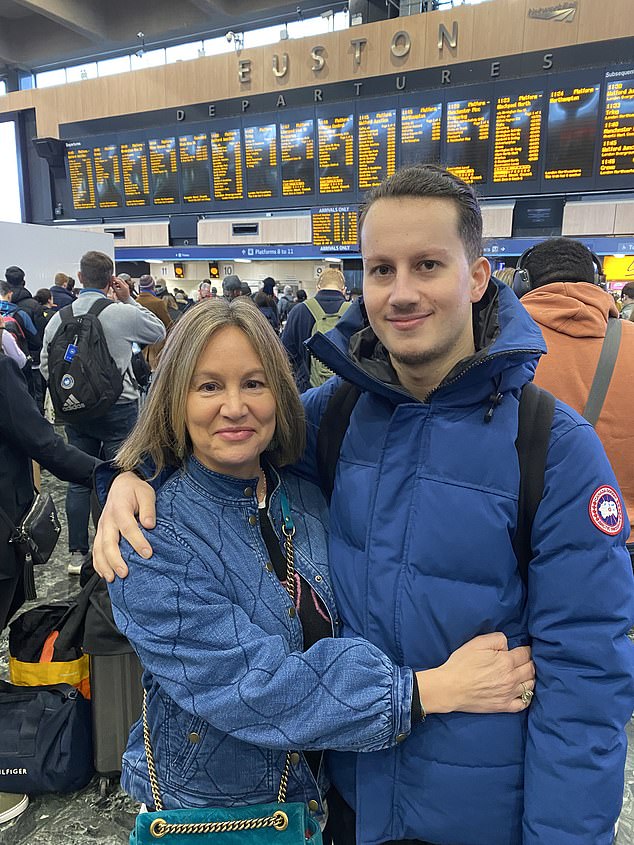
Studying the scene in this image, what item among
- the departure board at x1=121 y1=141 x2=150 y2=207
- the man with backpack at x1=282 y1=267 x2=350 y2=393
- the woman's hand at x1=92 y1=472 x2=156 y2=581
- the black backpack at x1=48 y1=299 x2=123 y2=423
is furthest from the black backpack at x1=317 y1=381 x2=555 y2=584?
the departure board at x1=121 y1=141 x2=150 y2=207

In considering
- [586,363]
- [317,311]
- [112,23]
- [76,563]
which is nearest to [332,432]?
[586,363]

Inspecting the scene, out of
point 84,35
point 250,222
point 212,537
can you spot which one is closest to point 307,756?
point 212,537

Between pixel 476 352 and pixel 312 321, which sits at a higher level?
pixel 476 352

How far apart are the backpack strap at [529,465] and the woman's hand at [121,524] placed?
1.97ft

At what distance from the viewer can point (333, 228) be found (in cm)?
840

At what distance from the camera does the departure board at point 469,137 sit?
281 inches

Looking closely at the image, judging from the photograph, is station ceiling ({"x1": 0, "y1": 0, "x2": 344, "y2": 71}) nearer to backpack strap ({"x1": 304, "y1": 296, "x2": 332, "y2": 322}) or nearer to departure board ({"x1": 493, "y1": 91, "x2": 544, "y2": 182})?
departure board ({"x1": 493, "y1": 91, "x2": 544, "y2": 182})

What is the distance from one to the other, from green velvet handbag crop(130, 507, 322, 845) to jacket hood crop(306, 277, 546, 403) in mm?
428

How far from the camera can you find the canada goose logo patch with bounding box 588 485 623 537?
89cm

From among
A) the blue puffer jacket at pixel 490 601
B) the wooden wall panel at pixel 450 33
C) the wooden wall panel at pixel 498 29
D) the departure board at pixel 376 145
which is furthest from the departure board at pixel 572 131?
the blue puffer jacket at pixel 490 601

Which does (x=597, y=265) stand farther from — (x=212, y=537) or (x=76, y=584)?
(x=76, y=584)

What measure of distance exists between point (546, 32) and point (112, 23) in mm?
10735

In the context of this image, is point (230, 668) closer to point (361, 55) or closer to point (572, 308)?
point (572, 308)

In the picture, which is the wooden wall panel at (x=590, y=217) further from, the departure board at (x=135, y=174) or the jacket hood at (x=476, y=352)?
the jacket hood at (x=476, y=352)
